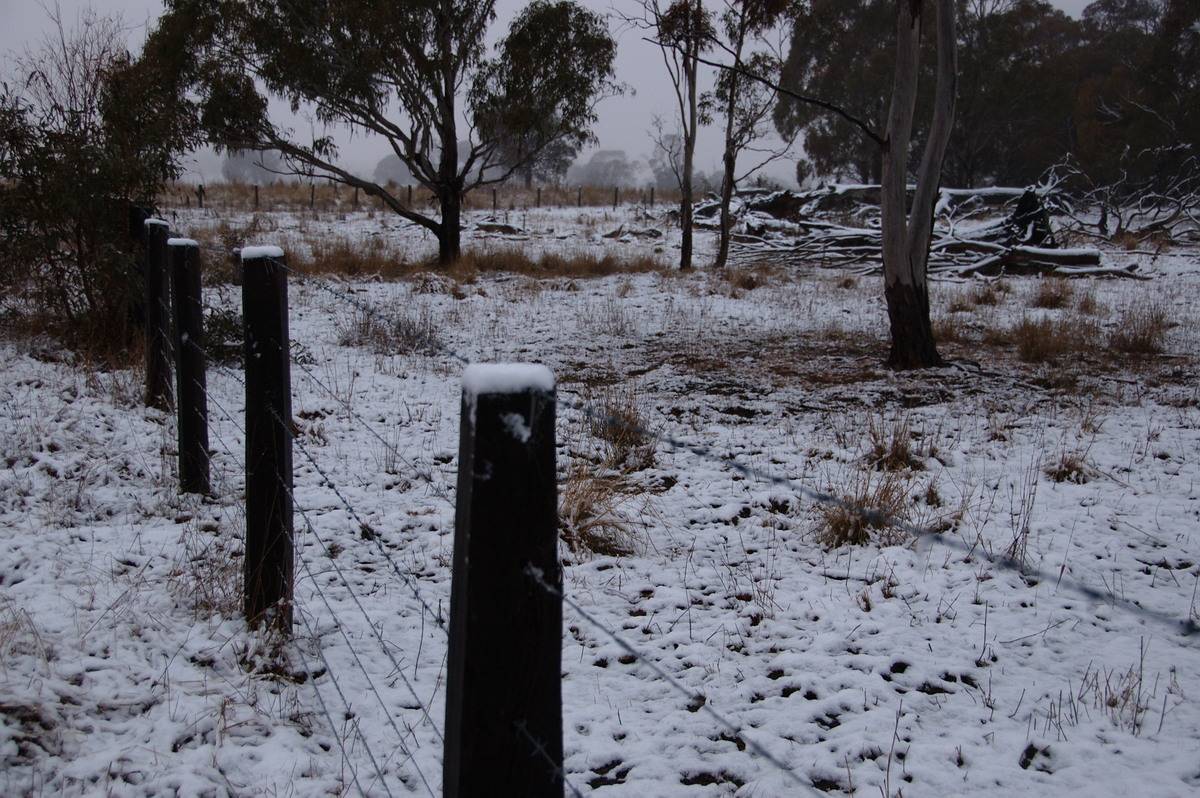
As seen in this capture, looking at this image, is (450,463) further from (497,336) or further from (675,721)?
(497,336)

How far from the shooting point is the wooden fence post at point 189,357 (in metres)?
3.85

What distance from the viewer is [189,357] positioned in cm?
387

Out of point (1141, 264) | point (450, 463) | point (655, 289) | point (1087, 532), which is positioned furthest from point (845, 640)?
point (1141, 264)

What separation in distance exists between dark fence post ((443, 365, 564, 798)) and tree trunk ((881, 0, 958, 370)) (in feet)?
21.1

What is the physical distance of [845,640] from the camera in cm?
304

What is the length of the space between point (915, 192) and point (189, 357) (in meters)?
6.18

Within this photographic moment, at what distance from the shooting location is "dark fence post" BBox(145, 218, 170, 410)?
4.66m

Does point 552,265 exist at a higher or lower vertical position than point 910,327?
higher

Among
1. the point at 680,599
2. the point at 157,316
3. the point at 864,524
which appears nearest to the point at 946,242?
the point at 864,524

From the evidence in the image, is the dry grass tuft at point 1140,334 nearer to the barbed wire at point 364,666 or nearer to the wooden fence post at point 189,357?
the barbed wire at point 364,666

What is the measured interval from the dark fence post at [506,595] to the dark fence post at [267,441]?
5.69 feet

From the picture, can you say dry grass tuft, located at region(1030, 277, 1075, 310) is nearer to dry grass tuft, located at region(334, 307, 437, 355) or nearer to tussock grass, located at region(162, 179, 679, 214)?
dry grass tuft, located at region(334, 307, 437, 355)

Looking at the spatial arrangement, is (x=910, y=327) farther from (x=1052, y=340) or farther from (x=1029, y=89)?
(x=1029, y=89)

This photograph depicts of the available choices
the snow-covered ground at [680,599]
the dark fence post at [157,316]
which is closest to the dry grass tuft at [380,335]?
the snow-covered ground at [680,599]
